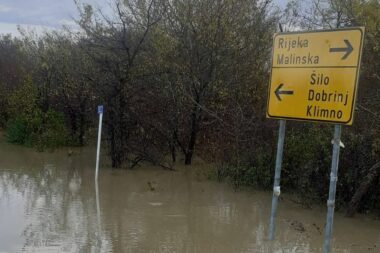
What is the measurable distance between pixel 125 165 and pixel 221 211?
5.35 meters

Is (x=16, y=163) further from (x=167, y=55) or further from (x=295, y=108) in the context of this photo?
(x=295, y=108)

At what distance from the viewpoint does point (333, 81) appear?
513 cm

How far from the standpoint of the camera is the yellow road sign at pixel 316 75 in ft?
16.3

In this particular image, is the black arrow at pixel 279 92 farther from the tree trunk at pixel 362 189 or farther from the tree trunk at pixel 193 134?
the tree trunk at pixel 193 134

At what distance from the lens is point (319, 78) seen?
5.28m

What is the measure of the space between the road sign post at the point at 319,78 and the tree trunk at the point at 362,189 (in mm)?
3645

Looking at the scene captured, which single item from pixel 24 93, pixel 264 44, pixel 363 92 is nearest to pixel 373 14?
pixel 363 92

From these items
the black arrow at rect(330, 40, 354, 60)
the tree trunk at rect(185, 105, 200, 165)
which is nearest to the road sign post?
the black arrow at rect(330, 40, 354, 60)

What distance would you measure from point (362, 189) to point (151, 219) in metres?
3.59

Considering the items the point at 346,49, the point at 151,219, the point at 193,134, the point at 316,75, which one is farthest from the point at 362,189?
the point at 193,134

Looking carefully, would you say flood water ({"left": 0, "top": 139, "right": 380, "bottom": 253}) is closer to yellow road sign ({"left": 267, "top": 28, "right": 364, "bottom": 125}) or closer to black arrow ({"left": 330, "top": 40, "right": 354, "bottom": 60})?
yellow road sign ({"left": 267, "top": 28, "right": 364, "bottom": 125})

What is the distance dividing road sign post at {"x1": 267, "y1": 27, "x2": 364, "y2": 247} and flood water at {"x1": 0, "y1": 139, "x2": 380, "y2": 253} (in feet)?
6.67

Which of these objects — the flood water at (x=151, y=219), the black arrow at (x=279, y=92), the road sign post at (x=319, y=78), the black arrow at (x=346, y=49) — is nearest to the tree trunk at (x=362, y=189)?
the flood water at (x=151, y=219)

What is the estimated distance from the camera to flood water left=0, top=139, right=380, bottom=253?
771cm
